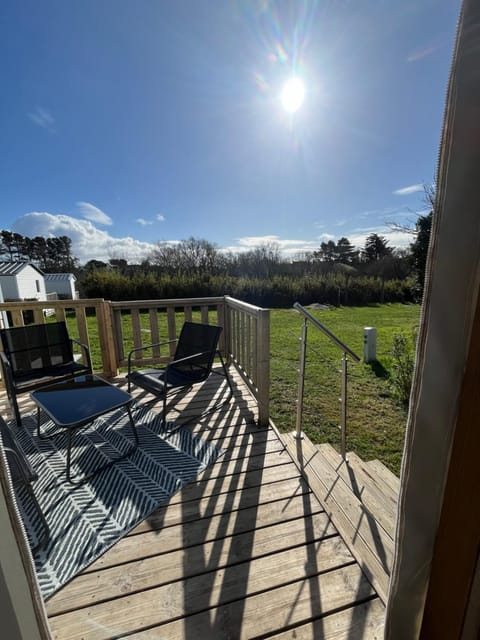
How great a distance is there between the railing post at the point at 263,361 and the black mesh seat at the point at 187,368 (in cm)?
56

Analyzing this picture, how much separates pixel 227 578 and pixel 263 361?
57.0 inches

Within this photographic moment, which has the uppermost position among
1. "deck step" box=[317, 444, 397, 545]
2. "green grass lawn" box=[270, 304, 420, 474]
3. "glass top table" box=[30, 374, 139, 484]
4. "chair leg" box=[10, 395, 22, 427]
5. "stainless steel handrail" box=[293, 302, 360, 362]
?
"stainless steel handrail" box=[293, 302, 360, 362]

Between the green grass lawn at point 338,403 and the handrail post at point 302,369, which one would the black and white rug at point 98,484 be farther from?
the green grass lawn at point 338,403

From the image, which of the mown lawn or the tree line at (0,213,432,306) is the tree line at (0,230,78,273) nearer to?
the tree line at (0,213,432,306)

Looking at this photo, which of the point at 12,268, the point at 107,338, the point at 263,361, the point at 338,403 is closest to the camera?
the point at 263,361

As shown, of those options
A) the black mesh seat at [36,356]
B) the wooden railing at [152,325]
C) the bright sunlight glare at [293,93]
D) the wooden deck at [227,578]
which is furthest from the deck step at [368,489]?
the bright sunlight glare at [293,93]

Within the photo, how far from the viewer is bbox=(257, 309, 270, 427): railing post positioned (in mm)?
2369

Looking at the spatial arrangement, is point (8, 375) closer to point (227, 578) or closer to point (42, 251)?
point (227, 578)

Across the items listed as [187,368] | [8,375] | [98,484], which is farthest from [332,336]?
[8,375]

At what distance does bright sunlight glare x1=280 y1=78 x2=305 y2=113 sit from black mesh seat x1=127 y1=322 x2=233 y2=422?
2.37m

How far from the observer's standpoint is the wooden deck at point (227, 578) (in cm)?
111

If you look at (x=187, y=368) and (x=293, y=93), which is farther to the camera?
(x=187, y=368)

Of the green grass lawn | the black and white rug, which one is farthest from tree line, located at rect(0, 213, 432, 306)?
the black and white rug

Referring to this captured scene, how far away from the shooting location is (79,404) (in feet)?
7.11
